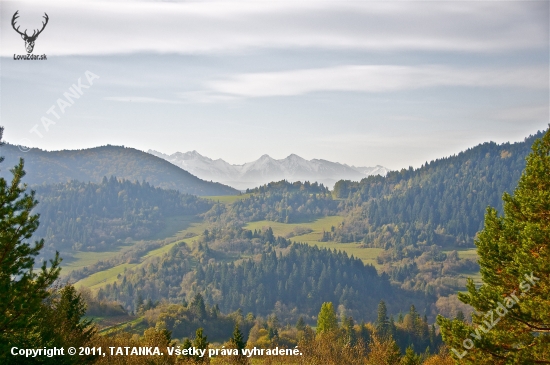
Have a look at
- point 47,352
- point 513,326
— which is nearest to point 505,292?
point 513,326

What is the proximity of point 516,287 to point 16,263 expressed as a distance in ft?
78.1

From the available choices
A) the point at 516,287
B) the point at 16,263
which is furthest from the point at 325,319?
the point at 16,263

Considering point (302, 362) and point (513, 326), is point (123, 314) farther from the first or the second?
point (513, 326)

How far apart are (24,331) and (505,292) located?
917 inches

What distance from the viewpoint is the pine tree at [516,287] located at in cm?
2420

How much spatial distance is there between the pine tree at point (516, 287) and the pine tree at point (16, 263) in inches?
786

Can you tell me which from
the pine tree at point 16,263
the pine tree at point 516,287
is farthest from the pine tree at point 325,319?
the pine tree at point 16,263

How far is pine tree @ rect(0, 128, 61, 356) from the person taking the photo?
923 inches

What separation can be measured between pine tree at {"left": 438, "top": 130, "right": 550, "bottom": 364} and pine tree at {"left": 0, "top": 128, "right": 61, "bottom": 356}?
1998 cm

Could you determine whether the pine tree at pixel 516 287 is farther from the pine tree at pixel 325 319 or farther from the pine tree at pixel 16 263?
the pine tree at pixel 325 319

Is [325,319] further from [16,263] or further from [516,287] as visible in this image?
[16,263]

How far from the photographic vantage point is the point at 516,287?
2758 centimetres

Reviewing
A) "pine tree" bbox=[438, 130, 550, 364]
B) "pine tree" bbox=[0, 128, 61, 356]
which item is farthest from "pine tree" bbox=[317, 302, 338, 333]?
"pine tree" bbox=[0, 128, 61, 356]

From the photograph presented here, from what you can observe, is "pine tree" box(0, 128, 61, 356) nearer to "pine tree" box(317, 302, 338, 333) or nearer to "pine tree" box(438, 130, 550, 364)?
"pine tree" box(438, 130, 550, 364)
